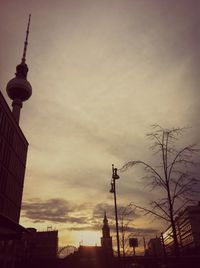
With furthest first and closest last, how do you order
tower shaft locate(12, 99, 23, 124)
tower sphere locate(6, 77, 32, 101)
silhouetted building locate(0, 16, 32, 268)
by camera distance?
tower sphere locate(6, 77, 32, 101) → tower shaft locate(12, 99, 23, 124) → silhouetted building locate(0, 16, 32, 268)

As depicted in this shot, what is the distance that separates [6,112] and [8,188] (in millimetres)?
17807

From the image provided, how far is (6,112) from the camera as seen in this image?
202ft

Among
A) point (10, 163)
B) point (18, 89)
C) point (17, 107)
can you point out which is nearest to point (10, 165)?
point (10, 163)

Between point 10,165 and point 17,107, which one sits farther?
point 17,107

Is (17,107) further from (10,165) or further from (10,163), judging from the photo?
(10,165)

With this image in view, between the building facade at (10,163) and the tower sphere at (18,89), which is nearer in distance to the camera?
the building facade at (10,163)

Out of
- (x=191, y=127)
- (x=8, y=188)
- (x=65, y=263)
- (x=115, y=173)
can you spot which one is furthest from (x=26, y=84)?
(x=191, y=127)

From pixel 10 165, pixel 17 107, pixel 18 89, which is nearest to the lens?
pixel 10 165

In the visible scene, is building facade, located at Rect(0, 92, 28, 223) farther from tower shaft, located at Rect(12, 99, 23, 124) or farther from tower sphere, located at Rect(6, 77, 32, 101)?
tower sphere, located at Rect(6, 77, 32, 101)

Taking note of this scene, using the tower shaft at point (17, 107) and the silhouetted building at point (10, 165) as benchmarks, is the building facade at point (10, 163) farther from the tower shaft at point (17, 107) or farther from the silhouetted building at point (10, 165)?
the tower shaft at point (17, 107)

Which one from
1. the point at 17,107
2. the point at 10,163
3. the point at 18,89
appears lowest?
the point at 10,163

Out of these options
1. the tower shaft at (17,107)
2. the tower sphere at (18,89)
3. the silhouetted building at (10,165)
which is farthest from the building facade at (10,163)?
the tower sphere at (18,89)

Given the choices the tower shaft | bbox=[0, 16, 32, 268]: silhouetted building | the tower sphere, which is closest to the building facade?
bbox=[0, 16, 32, 268]: silhouetted building

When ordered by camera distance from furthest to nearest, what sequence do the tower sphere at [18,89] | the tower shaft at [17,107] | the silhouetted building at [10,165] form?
the tower sphere at [18,89]
the tower shaft at [17,107]
the silhouetted building at [10,165]
